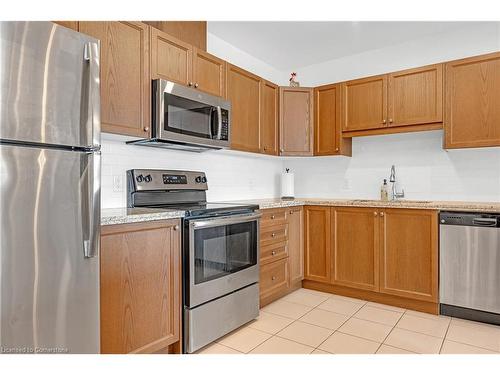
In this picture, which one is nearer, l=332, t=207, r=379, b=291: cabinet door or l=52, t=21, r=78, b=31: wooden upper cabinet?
l=52, t=21, r=78, b=31: wooden upper cabinet

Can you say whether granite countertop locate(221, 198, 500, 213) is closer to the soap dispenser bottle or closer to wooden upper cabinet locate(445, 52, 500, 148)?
the soap dispenser bottle

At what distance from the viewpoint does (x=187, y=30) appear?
2.73 metres

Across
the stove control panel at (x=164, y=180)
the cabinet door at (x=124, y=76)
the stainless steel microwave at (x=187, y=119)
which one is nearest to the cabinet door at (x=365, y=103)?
the stainless steel microwave at (x=187, y=119)

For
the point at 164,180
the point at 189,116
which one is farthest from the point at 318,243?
the point at 189,116

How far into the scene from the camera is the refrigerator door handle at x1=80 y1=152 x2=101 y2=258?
148 centimetres

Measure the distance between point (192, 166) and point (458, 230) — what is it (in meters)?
2.27

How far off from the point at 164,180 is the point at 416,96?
2.43 m

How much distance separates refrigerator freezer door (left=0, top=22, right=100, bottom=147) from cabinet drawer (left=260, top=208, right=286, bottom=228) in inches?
67.0

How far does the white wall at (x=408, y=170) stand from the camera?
3105mm

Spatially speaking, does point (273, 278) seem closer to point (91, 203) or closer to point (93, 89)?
point (91, 203)

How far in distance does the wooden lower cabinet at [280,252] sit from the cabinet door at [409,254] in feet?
2.60

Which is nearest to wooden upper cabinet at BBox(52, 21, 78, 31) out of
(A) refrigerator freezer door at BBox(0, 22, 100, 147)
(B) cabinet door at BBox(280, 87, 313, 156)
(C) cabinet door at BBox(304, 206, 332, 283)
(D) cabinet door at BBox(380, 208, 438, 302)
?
(A) refrigerator freezer door at BBox(0, 22, 100, 147)
